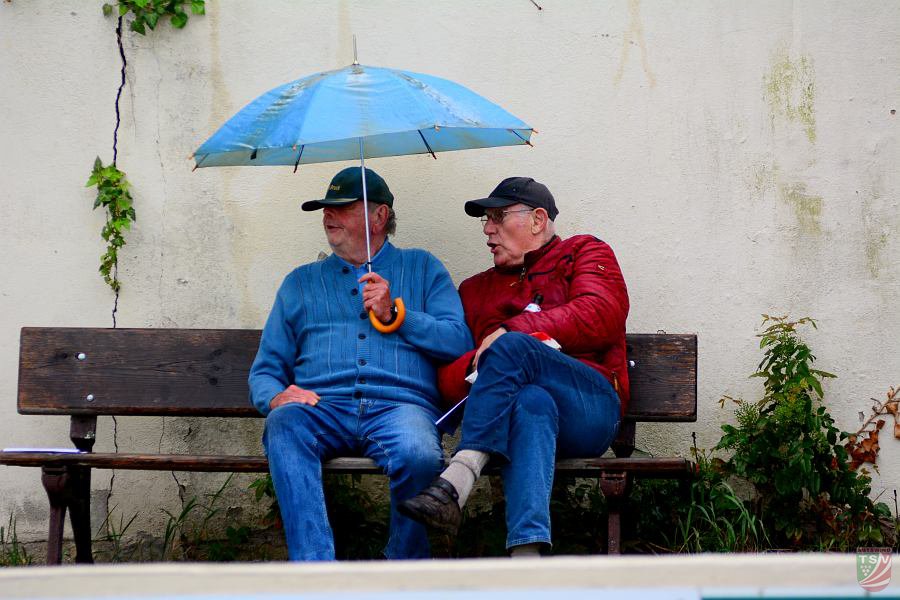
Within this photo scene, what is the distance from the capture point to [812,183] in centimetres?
450

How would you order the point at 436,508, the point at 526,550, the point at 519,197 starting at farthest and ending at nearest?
the point at 519,197
the point at 526,550
the point at 436,508

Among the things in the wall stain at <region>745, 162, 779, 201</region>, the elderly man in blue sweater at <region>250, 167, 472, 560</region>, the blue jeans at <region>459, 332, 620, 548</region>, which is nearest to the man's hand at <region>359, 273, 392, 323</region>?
the elderly man in blue sweater at <region>250, 167, 472, 560</region>

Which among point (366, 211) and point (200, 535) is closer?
point (366, 211)

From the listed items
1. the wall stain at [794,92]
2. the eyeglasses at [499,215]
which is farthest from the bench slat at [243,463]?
the wall stain at [794,92]

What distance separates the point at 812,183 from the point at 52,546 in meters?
3.31

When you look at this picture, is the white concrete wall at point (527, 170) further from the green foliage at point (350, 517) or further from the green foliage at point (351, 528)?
the green foliage at point (351, 528)

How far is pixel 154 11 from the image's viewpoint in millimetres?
4590

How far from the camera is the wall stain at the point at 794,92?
14.7 feet

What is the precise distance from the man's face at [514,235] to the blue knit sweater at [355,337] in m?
0.24

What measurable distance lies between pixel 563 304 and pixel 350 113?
103cm

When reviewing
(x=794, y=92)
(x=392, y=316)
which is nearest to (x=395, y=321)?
(x=392, y=316)

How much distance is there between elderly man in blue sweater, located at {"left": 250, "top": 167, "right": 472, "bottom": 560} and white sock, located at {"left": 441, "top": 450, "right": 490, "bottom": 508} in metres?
0.19

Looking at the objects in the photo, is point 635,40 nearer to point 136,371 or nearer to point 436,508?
point 436,508

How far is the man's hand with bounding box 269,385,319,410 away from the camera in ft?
12.4
